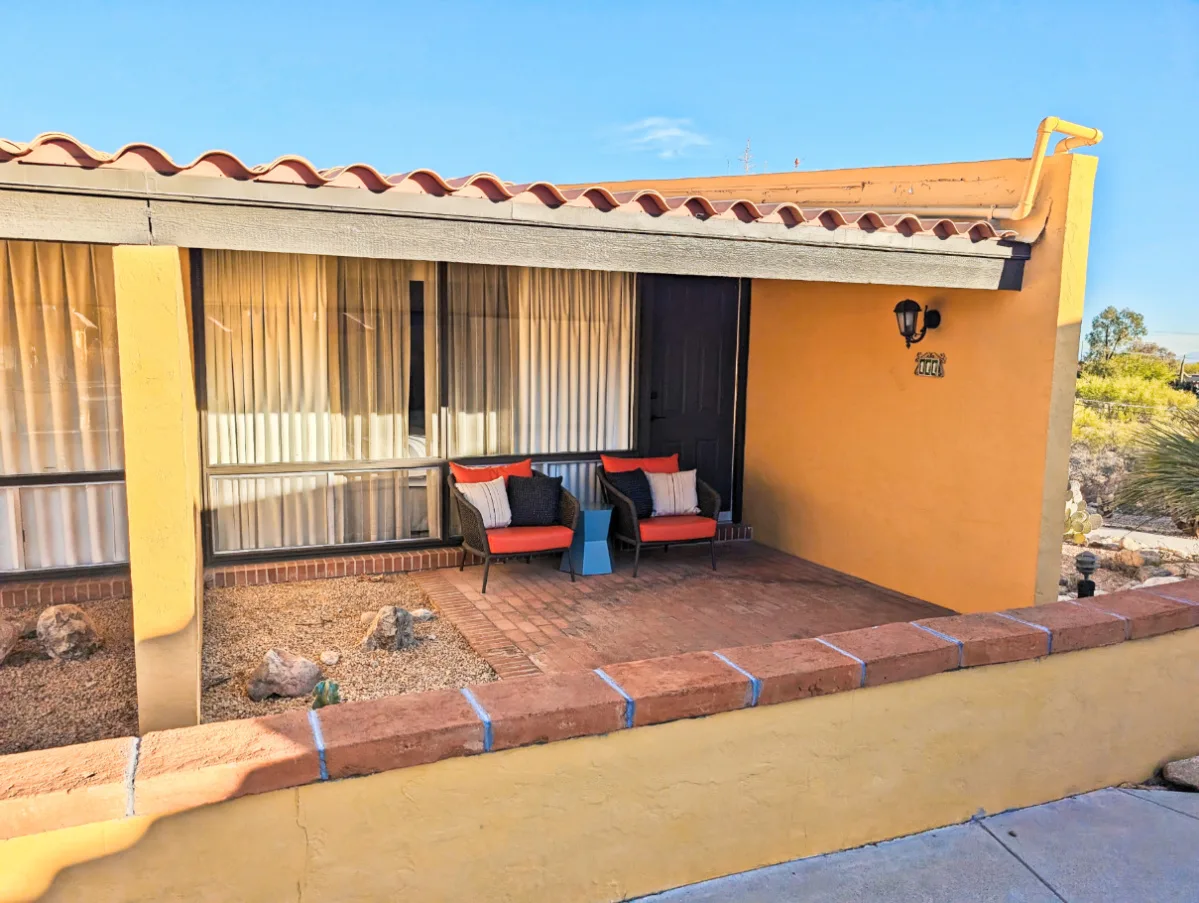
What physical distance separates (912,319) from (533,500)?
309cm

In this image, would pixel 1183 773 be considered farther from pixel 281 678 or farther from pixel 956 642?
pixel 281 678

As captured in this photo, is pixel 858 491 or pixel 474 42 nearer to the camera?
pixel 858 491

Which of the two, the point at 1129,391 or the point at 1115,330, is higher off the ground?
the point at 1115,330

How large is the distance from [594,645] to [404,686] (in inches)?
47.2

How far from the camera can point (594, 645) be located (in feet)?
17.1

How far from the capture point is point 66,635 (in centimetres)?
485

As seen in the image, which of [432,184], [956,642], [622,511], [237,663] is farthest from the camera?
[622,511]

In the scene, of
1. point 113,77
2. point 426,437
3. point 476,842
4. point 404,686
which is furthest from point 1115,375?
point 113,77

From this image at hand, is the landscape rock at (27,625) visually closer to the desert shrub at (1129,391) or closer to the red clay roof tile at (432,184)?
the red clay roof tile at (432,184)

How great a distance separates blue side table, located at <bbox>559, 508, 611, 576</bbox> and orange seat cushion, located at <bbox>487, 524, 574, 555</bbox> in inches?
7.4

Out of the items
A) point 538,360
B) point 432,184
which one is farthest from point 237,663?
point 538,360

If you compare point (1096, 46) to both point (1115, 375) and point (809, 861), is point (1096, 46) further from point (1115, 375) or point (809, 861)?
point (809, 861)

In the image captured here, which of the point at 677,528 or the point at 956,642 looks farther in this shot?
the point at 677,528

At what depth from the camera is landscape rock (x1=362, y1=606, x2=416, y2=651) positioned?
509 centimetres
